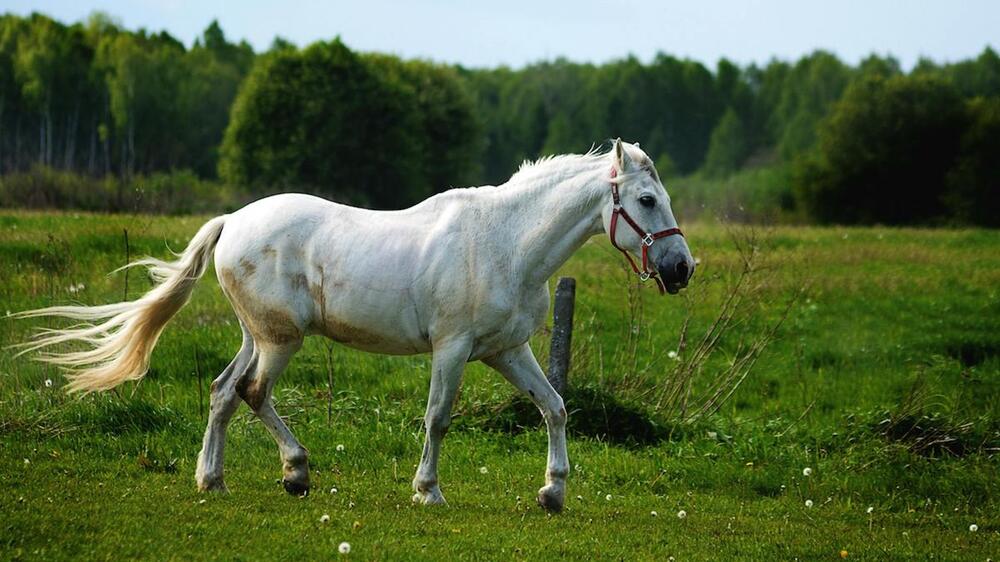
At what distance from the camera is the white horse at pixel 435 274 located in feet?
24.5

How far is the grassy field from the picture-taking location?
687 centimetres

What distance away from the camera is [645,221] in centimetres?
742

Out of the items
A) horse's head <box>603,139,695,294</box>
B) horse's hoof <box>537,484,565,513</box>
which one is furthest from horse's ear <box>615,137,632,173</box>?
horse's hoof <box>537,484,565,513</box>

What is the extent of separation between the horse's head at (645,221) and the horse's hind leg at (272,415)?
7.96ft

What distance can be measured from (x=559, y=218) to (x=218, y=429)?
2.85 metres

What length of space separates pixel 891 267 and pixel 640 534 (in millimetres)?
18318

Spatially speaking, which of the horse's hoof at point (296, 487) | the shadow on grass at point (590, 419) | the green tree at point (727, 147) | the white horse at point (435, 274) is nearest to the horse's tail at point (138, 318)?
the white horse at point (435, 274)

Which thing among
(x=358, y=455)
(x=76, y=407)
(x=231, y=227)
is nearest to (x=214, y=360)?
(x=76, y=407)

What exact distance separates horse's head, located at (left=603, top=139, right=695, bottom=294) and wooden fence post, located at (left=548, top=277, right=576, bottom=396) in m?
3.39

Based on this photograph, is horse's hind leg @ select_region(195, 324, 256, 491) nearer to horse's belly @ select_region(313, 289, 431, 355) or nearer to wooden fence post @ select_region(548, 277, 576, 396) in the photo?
horse's belly @ select_region(313, 289, 431, 355)

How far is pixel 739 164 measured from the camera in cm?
9244

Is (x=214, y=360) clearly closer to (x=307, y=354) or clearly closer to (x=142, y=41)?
(x=307, y=354)

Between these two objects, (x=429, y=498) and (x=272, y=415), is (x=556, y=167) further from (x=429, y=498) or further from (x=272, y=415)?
(x=272, y=415)

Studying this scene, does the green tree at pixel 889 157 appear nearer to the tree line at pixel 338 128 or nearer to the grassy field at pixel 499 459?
the tree line at pixel 338 128
